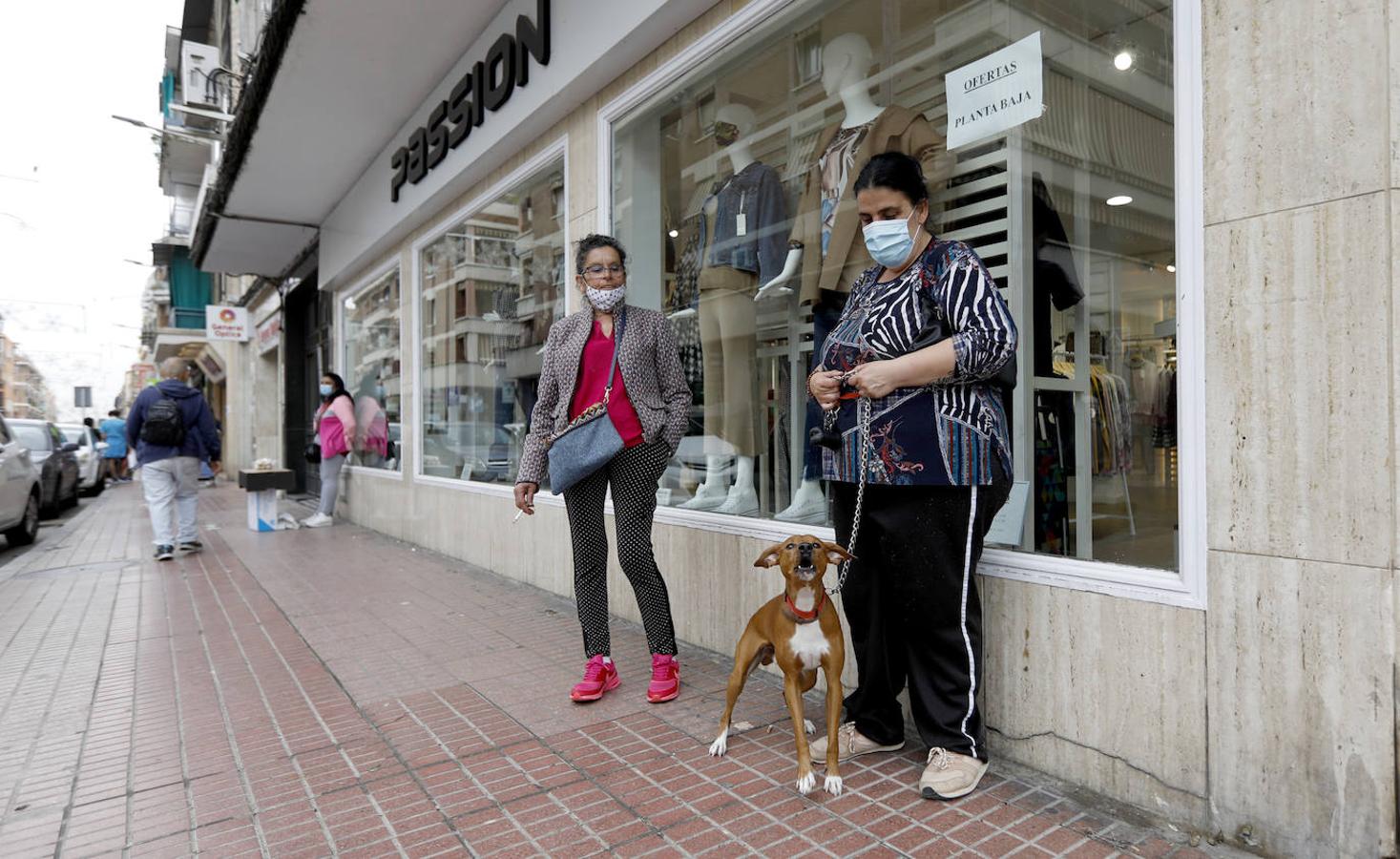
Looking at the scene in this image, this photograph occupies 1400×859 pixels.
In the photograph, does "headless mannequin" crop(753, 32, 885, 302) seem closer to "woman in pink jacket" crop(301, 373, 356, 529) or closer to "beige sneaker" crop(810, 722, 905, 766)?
"beige sneaker" crop(810, 722, 905, 766)

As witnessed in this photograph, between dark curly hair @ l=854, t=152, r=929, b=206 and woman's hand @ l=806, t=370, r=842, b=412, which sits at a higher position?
dark curly hair @ l=854, t=152, r=929, b=206

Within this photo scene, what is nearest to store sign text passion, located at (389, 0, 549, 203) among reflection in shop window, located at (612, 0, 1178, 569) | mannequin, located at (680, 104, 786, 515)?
reflection in shop window, located at (612, 0, 1178, 569)

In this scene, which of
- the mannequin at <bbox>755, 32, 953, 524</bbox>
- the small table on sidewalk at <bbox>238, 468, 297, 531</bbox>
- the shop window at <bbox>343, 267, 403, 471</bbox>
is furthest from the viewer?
the small table on sidewalk at <bbox>238, 468, 297, 531</bbox>

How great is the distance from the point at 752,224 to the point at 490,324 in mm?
3921

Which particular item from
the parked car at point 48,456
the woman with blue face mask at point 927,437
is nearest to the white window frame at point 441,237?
the woman with blue face mask at point 927,437

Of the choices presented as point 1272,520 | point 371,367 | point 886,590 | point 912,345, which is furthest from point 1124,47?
point 371,367

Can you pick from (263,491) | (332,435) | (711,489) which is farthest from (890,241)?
(263,491)

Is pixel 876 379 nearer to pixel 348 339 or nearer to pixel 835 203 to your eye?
pixel 835 203

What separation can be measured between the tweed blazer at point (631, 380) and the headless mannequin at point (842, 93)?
0.78 meters

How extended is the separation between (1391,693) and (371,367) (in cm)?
1060

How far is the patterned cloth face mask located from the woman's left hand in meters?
1.41

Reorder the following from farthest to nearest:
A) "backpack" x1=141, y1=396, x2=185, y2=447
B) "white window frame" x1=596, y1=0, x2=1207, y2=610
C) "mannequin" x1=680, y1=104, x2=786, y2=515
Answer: "backpack" x1=141, y1=396, x2=185, y2=447 < "mannequin" x1=680, y1=104, x2=786, y2=515 < "white window frame" x1=596, y1=0, x2=1207, y2=610

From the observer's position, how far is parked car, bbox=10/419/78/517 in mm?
11711

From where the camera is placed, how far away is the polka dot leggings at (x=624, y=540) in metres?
3.51
